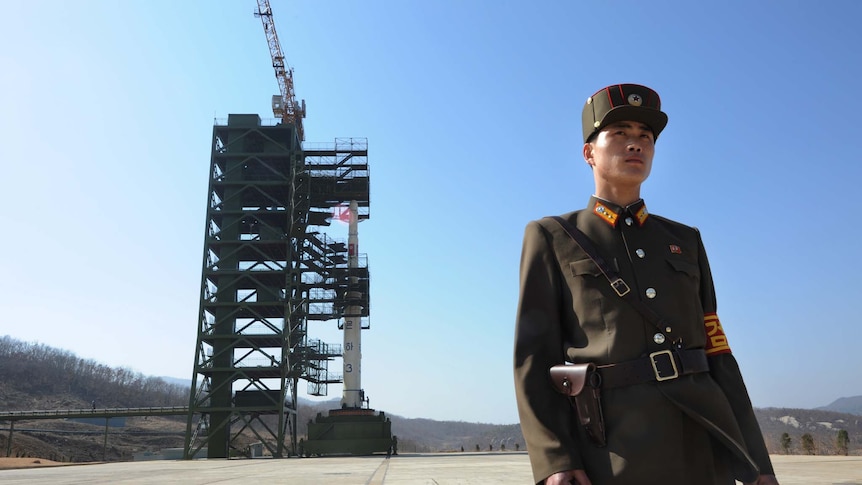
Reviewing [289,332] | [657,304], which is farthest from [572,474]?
[289,332]

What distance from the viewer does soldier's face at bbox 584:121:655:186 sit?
8.60ft

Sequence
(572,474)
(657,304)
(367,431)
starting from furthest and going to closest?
(367,431)
(657,304)
(572,474)

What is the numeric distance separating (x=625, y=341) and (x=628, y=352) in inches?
1.8

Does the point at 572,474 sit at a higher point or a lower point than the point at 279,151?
lower

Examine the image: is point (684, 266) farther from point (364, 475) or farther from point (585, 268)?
point (364, 475)

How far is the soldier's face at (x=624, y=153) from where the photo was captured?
2.62 metres

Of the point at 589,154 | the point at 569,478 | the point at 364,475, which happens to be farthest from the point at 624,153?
the point at 364,475

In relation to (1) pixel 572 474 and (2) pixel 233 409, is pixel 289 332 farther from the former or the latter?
(1) pixel 572 474

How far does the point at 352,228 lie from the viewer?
136ft

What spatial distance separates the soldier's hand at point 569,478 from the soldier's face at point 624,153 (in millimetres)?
1251

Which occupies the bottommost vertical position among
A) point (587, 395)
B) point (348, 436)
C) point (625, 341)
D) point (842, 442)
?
point (842, 442)

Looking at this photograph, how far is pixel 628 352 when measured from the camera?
2393mm

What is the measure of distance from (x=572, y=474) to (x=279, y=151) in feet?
128

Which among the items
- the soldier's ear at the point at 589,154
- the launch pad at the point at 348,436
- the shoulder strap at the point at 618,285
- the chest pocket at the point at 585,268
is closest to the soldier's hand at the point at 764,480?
the shoulder strap at the point at 618,285
